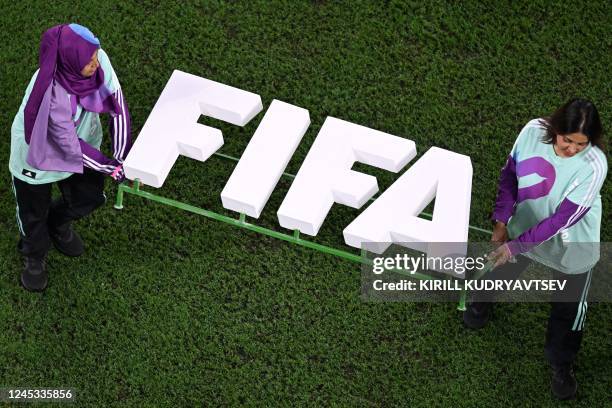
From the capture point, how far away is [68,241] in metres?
7.86

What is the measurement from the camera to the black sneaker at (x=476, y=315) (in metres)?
7.64

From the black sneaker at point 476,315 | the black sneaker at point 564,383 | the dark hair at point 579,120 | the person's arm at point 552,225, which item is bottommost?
the black sneaker at point 564,383

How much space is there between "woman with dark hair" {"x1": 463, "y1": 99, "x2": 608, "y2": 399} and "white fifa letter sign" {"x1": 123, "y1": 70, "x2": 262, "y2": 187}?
6.39ft

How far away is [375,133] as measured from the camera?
7.37 metres

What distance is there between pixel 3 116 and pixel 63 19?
971 millimetres

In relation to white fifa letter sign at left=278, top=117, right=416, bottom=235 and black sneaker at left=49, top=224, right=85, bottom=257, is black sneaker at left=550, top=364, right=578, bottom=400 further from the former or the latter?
black sneaker at left=49, top=224, right=85, bottom=257

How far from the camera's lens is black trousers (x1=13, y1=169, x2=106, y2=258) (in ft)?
23.6

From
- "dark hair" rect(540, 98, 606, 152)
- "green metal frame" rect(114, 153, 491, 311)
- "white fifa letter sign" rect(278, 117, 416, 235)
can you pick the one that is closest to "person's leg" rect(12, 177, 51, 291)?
"green metal frame" rect(114, 153, 491, 311)

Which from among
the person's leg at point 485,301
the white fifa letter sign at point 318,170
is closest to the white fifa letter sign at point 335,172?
the white fifa letter sign at point 318,170

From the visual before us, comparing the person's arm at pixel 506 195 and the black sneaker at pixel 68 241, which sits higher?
the person's arm at pixel 506 195

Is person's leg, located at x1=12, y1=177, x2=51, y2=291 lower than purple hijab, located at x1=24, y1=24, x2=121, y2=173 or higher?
lower

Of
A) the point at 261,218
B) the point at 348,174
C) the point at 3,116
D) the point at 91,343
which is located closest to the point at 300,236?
the point at 261,218

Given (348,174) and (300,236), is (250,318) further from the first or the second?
(348,174)

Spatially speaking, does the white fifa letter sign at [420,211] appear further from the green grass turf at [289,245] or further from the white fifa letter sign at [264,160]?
the green grass turf at [289,245]
